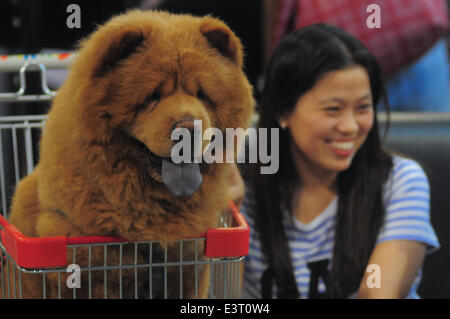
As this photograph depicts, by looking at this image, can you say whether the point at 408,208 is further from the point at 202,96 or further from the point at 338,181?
the point at 202,96

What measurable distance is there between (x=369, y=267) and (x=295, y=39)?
0.59m

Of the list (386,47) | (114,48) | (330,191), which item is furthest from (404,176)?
(114,48)

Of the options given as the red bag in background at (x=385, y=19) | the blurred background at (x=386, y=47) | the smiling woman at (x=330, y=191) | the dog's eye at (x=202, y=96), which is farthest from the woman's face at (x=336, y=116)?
the dog's eye at (x=202, y=96)

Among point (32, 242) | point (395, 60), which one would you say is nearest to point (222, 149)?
point (32, 242)

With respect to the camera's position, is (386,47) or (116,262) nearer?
(116,262)

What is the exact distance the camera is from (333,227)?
133cm

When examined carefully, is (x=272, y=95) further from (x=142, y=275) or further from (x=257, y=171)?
(x=142, y=275)

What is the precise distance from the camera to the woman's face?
117 centimetres

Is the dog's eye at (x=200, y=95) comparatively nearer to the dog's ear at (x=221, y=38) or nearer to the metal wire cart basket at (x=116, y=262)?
the dog's ear at (x=221, y=38)

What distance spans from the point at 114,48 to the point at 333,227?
2.83 feet

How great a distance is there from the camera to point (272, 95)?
125 cm

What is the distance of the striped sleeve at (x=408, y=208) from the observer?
1.24m

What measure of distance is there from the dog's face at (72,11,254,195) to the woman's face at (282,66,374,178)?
501 mm

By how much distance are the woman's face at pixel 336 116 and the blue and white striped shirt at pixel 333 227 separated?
167mm
